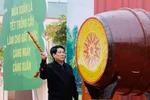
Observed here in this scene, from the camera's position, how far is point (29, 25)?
550cm

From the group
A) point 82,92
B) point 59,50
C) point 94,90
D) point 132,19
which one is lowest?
point 82,92

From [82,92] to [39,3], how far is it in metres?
1.46

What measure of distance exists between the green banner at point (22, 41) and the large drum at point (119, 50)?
7.62 feet

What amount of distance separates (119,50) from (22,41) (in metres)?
3.23

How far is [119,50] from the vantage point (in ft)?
8.63

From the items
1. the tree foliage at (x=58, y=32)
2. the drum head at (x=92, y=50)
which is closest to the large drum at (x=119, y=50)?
the drum head at (x=92, y=50)

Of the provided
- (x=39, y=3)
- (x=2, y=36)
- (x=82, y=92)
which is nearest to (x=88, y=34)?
(x=82, y=92)

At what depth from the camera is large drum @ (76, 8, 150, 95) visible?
104 inches

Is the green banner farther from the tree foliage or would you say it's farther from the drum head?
the tree foliage

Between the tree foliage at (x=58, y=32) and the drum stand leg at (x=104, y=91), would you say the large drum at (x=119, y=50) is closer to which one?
the drum stand leg at (x=104, y=91)

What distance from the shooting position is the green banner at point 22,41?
17.3ft

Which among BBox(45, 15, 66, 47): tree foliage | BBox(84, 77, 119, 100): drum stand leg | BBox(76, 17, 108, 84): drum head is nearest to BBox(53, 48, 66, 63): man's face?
BBox(76, 17, 108, 84): drum head

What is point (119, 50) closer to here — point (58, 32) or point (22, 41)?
point (22, 41)

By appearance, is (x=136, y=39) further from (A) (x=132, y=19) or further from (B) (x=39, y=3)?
(B) (x=39, y=3)
